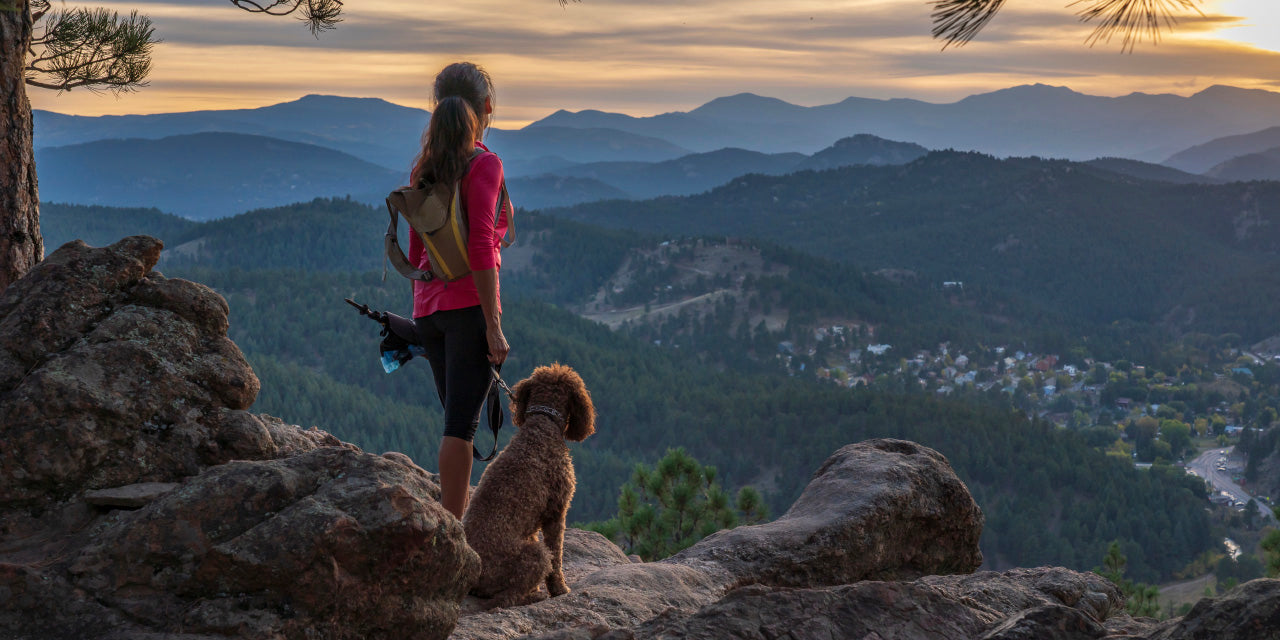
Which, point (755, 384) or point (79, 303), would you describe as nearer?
point (79, 303)

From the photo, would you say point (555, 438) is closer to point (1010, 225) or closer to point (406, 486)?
point (406, 486)

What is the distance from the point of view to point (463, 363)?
4.61 meters

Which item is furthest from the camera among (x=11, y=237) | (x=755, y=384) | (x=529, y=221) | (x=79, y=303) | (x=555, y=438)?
(x=529, y=221)

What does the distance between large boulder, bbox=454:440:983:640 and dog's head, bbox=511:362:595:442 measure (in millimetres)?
936

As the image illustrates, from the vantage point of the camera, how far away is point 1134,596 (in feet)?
44.8

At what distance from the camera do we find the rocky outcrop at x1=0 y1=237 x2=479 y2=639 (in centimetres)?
295

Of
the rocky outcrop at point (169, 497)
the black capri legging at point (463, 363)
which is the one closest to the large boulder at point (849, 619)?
the rocky outcrop at point (169, 497)

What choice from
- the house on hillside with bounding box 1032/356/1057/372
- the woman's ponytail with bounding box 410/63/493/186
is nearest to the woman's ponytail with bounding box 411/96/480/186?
the woman's ponytail with bounding box 410/63/493/186

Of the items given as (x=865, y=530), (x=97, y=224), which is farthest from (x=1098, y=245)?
(x=865, y=530)

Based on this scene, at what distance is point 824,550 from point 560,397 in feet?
7.78

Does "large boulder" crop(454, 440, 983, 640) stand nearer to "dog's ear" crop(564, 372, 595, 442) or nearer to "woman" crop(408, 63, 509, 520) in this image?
"dog's ear" crop(564, 372, 595, 442)

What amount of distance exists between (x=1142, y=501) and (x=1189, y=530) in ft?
12.9

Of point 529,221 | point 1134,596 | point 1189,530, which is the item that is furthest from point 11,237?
point 529,221

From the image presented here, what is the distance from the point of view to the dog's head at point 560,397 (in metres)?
4.96
